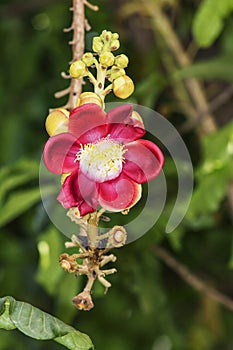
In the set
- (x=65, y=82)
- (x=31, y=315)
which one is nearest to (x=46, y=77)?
(x=65, y=82)

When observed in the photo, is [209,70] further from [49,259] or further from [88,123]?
[88,123]

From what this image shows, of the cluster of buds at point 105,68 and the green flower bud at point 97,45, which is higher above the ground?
the green flower bud at point 97,45

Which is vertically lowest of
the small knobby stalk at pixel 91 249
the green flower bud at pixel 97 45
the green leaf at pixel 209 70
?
the small knobby stalk at pixel 91 249

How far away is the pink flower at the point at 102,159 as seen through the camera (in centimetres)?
67

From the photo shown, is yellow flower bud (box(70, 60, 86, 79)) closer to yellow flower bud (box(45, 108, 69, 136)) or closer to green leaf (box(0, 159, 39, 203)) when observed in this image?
yellow flower bud (box(45, 108, 69, 136))

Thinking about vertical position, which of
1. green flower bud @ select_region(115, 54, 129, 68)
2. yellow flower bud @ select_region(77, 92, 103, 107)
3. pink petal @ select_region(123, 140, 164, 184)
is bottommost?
pink petal @ select_region(123, 140, 164, 184)

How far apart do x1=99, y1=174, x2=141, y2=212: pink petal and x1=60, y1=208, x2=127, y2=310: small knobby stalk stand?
0.01 meters

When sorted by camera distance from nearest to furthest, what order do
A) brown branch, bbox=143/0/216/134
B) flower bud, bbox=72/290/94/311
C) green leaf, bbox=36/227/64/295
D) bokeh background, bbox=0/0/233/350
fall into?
flower bud, bbox=72/290/94/311
green leaf, bbox=36/227/64/295
bokeh background, bbox=0/0/233/350
brown branch, bbox=143/0/216/134

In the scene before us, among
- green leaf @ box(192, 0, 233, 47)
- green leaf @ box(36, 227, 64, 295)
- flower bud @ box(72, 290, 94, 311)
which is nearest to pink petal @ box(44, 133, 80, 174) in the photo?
flower bud @ box(72, 290, 94, 311)

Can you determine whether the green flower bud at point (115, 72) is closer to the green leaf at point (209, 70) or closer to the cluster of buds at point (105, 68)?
the cluster of buds at point (105, 68)

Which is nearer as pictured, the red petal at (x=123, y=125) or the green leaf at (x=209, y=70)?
the red petal at (x=123, y=125)

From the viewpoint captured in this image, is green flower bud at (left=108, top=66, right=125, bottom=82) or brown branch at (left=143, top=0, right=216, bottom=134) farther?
brown branch at (left=143, top=0, right=216, bottom=134)

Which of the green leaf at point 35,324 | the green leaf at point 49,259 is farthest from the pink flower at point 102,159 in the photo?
the green leaf at point 49,259

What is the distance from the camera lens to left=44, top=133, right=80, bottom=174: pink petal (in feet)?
2.20
